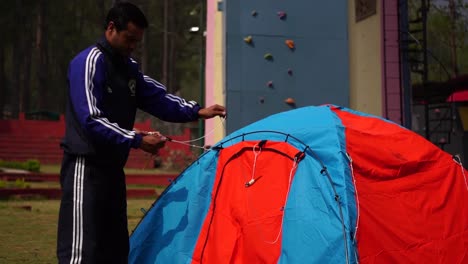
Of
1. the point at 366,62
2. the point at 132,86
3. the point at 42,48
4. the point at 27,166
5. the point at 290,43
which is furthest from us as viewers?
the point at 42,48

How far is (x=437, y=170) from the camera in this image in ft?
17.6

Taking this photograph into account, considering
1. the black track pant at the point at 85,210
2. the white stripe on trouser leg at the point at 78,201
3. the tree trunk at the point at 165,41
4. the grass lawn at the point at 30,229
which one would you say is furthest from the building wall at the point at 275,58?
the tree trunk at the point at 165,41

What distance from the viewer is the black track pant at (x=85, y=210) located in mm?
4199

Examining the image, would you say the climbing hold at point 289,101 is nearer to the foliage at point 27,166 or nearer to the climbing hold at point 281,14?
the climbing hold at point 281,14

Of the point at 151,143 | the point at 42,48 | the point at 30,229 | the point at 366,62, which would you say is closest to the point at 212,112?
Result: the point at 151,143

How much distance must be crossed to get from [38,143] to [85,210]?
110 ft

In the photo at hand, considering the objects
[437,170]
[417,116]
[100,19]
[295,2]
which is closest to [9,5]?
[100,19]

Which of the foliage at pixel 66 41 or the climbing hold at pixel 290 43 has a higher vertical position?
the foliage at pixel 66 41

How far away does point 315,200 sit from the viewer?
494 cm

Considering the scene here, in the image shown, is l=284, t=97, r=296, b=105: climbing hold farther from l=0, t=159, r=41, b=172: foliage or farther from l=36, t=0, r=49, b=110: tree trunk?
l=36, t=0, r=49, b=110: tree trunk

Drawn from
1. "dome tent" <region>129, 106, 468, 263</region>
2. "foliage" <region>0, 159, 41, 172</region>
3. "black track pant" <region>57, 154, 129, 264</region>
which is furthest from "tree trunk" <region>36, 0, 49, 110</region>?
"black track pant" <region>57, 154, 129, 264</region>

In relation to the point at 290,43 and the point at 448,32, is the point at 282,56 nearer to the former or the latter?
the point at 290,43

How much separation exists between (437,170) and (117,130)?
8.25 feet

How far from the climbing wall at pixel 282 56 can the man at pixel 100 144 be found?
8.87 m
